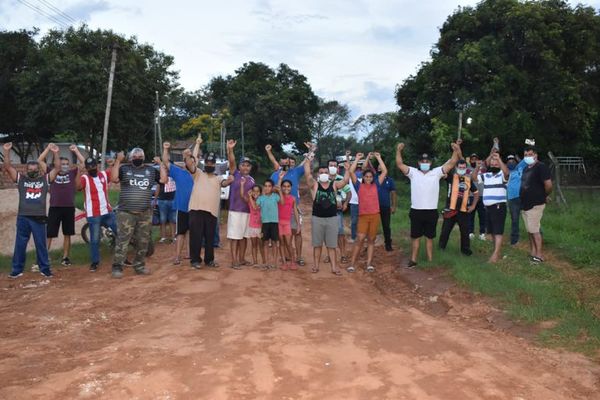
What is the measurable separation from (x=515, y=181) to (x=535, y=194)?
4.61 ft

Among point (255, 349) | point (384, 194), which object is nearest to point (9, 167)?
point (255, 349)

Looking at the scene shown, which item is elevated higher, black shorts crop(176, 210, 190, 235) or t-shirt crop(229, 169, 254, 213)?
t-shirt crop(229, 169, 254, 213)

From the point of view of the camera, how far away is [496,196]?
31.3 feet

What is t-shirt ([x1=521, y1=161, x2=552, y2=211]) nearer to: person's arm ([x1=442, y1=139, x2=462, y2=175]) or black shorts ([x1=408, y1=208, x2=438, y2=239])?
person's arm ([x1=442, y1=139, x2=462, y2=175])

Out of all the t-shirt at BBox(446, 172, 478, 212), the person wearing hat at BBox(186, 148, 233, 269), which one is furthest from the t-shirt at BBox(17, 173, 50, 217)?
the t-shirt at BBox(446, 172, 478, 212)

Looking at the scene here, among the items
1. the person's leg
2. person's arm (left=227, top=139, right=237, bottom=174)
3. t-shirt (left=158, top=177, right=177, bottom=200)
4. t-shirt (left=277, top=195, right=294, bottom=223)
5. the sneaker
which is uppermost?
person's arm (left=227, top=139, right=237, bottom=174)

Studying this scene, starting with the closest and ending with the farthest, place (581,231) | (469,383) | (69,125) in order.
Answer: (469,383), (581,231), (69,125)

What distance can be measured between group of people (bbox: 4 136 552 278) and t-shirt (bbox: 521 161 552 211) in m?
0.02

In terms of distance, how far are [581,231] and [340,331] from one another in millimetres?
8188

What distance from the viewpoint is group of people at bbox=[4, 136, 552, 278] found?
8.73m

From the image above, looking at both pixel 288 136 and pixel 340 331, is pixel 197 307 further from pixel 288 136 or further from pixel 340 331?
pixel 288 136

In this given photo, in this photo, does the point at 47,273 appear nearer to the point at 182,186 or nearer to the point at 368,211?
the point at 182,186

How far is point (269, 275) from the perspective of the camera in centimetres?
869

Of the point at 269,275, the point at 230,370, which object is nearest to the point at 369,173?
the point at 269,275
